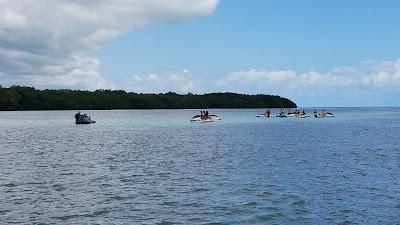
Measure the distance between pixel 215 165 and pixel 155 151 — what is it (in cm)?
1441

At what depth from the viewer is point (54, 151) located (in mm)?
53750

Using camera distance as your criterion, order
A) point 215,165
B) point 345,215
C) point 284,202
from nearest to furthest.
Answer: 1. point 345,215
2. point 284,202
3. point 215,165

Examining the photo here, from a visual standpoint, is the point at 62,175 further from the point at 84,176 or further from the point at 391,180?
the point at 391,180

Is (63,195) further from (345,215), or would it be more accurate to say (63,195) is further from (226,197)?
(345,215)

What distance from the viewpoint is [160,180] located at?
31344mm

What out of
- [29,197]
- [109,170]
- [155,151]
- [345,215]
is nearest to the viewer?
[345,215]

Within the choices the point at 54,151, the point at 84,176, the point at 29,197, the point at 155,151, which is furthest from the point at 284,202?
the point at 54,151

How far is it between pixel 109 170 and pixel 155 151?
15.8 m

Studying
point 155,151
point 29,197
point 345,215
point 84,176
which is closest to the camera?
point 345,215

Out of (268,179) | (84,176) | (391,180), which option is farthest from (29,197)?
(391,180)

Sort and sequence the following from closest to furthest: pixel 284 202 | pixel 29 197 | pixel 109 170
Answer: pixel 284 202 → pixel 29 197 → pixel 109 170

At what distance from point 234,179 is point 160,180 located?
4.47 meters

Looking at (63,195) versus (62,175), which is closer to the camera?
(63,195)

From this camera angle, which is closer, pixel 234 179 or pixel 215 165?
pixel 234 179
